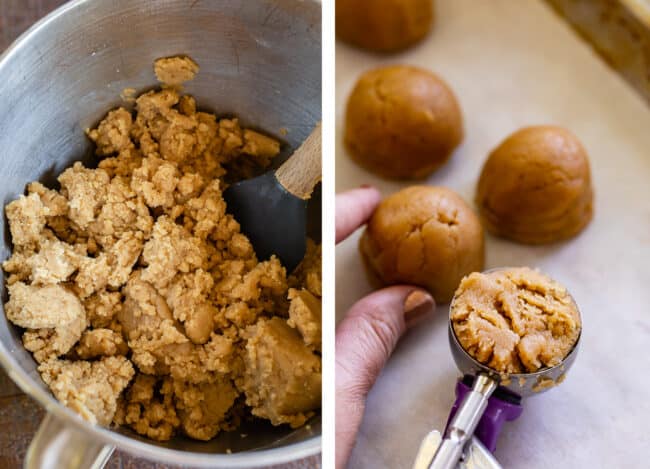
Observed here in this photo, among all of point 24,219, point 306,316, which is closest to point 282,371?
point 306,316

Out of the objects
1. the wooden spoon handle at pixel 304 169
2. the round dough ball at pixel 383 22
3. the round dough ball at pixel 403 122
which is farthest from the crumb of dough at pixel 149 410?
the round dough ball at pixel 383 22

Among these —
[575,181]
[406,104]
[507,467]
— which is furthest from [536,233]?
[507,467]

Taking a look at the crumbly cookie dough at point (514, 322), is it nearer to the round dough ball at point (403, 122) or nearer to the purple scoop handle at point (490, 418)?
the purple scoop handle at point (490, 418)

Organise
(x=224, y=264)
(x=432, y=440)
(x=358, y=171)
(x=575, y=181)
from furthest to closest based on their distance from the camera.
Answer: (x=358, y=171)
(x=575, y=181)
(x=224, y=264)
(x=432, y=440)

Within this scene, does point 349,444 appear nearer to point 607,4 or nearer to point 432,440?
point 432,440

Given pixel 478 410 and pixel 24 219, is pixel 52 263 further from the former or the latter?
pixel 478 410

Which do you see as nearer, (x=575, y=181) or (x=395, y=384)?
(x=395, y=384)

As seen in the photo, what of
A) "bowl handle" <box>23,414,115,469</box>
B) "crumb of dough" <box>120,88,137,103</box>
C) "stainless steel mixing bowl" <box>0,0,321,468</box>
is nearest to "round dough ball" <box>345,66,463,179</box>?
"stainless steel mixing bowl" <box>0,0,321,468</box>
